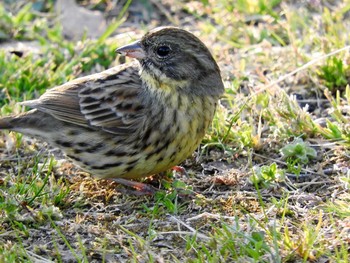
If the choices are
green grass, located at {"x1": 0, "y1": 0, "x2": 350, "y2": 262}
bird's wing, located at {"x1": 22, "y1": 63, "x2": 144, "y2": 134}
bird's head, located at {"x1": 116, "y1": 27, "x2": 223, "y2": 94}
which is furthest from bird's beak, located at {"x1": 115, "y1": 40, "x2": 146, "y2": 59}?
green grass, located at {"x1": 0, "y1": 0, "x2": 350, "y2": 262}

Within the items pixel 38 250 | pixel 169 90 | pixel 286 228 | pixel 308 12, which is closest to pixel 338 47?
pixel 308 12

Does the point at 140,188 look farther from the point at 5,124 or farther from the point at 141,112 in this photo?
the point at 5,124

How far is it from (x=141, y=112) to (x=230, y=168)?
2.60ft

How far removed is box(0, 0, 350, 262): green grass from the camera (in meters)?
4.61

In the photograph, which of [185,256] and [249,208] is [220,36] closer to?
[249,208]

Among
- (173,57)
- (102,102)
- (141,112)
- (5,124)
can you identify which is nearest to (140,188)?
(141,112)

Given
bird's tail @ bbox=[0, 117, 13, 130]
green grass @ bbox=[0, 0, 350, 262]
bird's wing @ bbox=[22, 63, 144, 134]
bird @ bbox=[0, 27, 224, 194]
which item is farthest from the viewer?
bird's tail @ bbox=[0, 117, 13, 130]

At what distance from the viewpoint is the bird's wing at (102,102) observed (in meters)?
5.45

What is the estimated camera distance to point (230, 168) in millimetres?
5715

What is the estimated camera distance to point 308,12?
25.5 feet

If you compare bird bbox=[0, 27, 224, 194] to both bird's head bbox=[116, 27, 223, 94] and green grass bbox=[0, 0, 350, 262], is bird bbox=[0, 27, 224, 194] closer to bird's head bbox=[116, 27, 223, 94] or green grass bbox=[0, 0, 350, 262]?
bird's head bbox=[116, 27, 223, 94]

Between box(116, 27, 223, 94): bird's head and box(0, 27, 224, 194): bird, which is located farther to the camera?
box(116, 27, 223, 94): bird's head

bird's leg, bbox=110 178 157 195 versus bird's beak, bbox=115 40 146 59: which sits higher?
bird's beak, bbox=115 40 146 59

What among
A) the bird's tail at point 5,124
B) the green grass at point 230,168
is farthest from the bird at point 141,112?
the green grass at point 230,168
